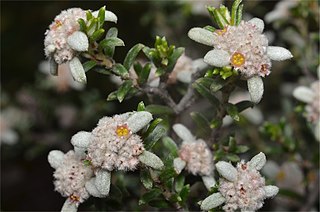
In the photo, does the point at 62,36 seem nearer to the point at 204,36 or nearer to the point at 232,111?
the point at 204,36

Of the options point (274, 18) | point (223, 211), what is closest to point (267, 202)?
point (274, 18)

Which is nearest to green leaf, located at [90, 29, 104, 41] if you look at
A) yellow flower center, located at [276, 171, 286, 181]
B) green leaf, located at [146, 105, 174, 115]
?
green leaf, located at [146, 105, 174, 115]

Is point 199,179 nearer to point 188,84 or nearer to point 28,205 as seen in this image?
point 188,84

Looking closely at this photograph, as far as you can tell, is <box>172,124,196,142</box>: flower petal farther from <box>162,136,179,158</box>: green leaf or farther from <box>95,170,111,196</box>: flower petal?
<box>95,170,111,196</box>: flower petal

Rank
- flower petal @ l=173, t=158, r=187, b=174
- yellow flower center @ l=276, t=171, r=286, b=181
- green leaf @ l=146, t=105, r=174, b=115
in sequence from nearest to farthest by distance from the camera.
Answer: flower petal @ l=173, t=158, r=187, b=174 → green leaf @ l=146, t=105, r=174, b=115 → yellow flower center @ l=276, t=171, r=286, b=181

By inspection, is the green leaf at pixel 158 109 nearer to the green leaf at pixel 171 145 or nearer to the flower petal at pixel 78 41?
the green leaf at pixel 171 145

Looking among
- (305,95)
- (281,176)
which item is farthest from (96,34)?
(281,176)
